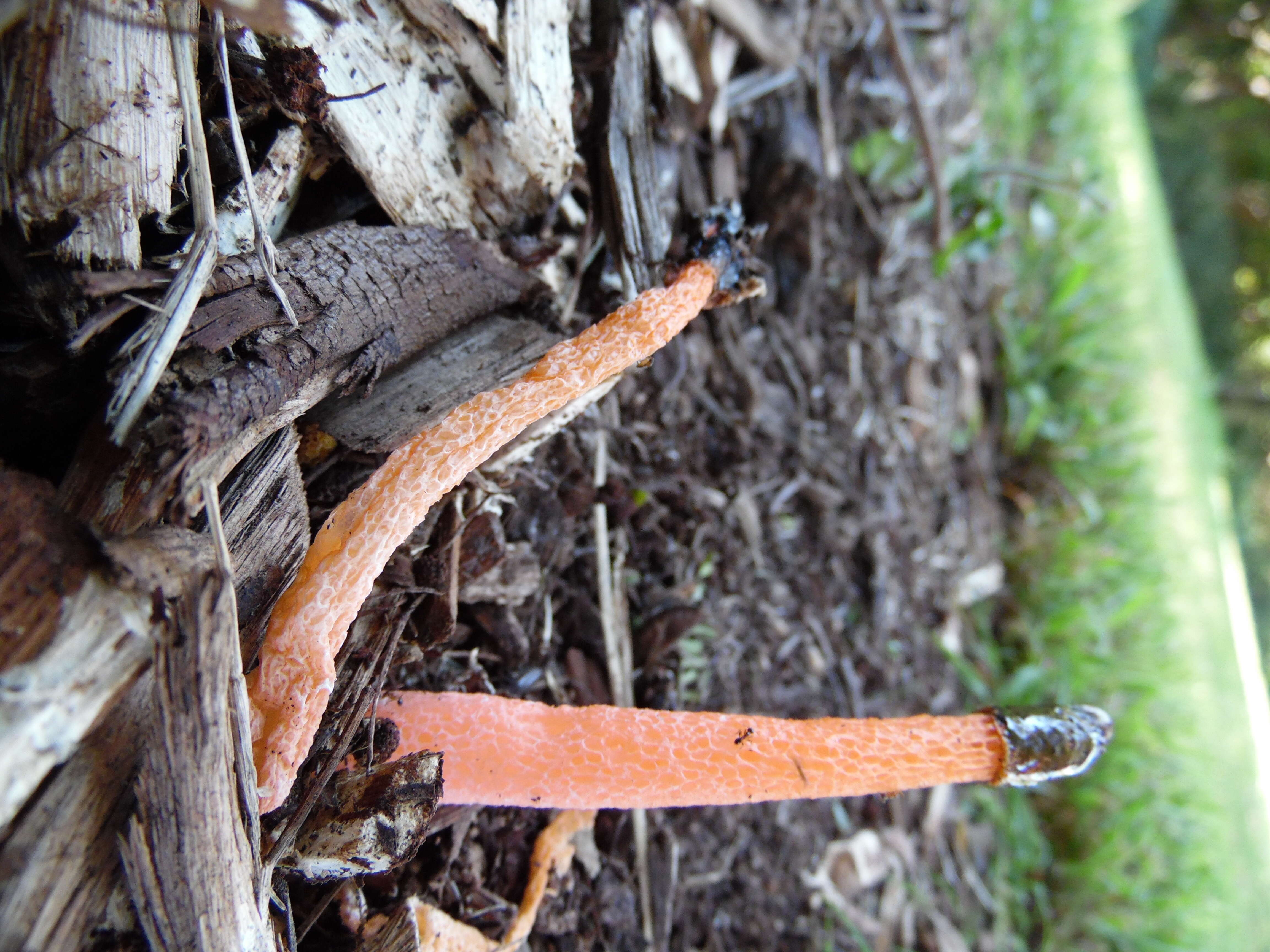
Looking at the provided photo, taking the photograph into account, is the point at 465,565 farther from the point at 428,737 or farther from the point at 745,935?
the point at 745,935

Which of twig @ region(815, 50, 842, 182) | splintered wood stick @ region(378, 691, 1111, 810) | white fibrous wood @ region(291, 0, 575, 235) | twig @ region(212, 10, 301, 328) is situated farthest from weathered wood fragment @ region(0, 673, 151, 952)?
twig @ region(815, 50, 842, 182)

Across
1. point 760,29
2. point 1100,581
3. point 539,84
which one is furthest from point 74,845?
point 1100,581

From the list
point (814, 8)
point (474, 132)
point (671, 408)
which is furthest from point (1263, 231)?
point (474, 132)

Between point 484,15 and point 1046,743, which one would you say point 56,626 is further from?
point 1046,743

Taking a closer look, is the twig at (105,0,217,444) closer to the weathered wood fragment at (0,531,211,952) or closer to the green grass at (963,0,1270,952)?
the weathered wood fragment at (0,531,211,952)

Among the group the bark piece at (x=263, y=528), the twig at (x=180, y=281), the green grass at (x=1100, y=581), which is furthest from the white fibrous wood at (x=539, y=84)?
the green grass at (x=1100, y=581)
